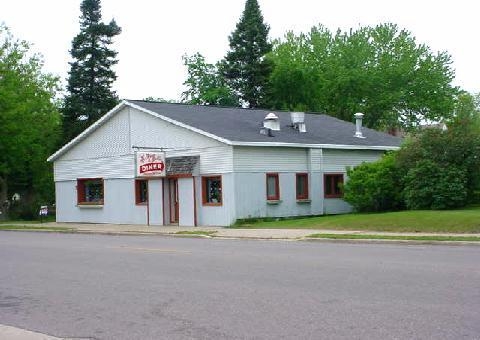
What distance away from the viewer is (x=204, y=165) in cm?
2925

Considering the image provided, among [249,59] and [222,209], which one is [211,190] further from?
[249,59]

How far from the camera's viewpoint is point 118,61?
191ft

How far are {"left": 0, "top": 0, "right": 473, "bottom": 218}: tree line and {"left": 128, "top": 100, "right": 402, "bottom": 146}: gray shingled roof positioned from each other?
2059 centimetres

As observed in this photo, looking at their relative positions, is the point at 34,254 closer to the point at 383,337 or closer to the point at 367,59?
the point at 383,337

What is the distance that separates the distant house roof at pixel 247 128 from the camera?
95.9 feet

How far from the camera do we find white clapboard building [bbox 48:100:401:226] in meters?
28.7

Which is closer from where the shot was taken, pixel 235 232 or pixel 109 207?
pixel 235 232

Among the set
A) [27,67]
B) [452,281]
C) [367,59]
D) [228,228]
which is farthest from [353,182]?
[367,59]

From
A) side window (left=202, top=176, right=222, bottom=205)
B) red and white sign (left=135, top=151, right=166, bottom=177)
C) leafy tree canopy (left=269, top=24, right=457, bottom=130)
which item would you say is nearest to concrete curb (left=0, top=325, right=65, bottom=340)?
side window (left=202, top=176, right=222, bottom=205)

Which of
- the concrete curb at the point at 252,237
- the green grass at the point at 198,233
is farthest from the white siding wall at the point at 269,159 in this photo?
the concrete curb at the point at 252,237

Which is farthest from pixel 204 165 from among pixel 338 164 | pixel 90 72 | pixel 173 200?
pixel 90 72

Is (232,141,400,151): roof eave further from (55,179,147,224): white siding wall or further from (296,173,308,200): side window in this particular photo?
(55,179,147,224): white siding wall

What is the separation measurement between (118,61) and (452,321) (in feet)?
174

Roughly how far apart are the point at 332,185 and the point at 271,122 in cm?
422
